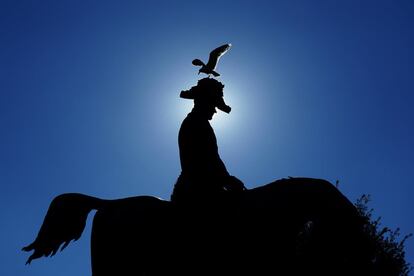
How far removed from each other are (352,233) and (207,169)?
6.49 ft

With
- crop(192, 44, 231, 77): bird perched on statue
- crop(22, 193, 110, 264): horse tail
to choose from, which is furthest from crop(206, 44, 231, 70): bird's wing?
crop(22, 193, 110, 264): horse tail

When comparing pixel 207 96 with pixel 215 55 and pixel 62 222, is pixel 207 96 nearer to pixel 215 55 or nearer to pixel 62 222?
pixel 215 55

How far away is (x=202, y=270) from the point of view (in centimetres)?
546

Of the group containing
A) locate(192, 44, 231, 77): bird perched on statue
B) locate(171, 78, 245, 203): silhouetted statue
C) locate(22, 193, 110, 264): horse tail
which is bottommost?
locate(22, 193, 110, 264): horse tail

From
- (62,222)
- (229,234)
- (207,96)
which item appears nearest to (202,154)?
(207,96)

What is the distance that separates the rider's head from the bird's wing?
31cm

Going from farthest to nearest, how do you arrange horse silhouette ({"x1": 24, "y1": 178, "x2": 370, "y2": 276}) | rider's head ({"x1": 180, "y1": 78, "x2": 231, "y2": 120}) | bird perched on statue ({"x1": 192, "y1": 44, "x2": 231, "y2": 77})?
bird perched on statue ({"x1": 192, "y1": 44, "x2": 231, "y2": 77}), rider's head ({"x1": 180, "y1": 78, "x2": 231, "y2": 120}), horse silhouette ({"x1": 24, "y1": 178, "x2": 370, "y2": 276})

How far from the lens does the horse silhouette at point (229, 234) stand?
5262mm

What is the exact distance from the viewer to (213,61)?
276 inches

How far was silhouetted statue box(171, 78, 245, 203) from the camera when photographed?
5879mm

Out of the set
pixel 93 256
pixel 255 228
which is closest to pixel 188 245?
pixel 255 228

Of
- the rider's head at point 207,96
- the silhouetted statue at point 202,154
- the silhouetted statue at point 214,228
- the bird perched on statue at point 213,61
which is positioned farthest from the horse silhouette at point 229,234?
the bird perched on statue at point 213,61

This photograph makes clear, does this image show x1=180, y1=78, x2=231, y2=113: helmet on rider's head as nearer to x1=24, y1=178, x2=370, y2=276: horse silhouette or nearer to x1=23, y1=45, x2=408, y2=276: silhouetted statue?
x1=23, y1=45, x2=408, y2=276: silhouetted statue

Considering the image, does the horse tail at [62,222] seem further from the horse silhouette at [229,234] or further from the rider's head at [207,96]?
the rider's head at [207,96]
